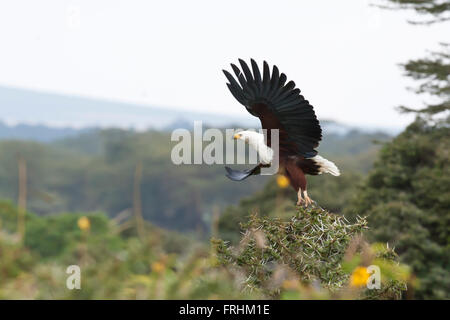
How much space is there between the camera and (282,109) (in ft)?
13.0

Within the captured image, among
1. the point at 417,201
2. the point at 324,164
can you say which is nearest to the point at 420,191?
the point at 417,201

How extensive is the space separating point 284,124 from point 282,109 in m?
0.09

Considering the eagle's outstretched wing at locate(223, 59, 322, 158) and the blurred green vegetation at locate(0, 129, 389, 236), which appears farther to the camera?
the blurred green vegetation at locate(0, 129, 389, 236)

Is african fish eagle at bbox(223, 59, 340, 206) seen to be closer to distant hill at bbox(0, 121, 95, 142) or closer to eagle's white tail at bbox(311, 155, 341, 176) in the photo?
eagle's white tail at bbox(311, 155, 341, 176)

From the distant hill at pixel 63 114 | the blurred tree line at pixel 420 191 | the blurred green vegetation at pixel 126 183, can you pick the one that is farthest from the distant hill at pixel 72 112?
the blurred tree line at pixel 420 191

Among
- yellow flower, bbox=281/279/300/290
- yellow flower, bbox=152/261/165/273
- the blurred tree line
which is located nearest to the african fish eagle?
yellow flower, bbox=281/279/300/290

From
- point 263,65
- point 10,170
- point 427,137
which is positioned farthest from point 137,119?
point 263,65

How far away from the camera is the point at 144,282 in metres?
2.36

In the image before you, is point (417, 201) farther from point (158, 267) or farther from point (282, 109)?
point (158, 267)

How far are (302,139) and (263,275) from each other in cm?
87

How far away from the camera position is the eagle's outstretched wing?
3.95m

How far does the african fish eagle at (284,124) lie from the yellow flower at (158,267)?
5.55ft

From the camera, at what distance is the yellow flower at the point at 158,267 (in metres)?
2.33
